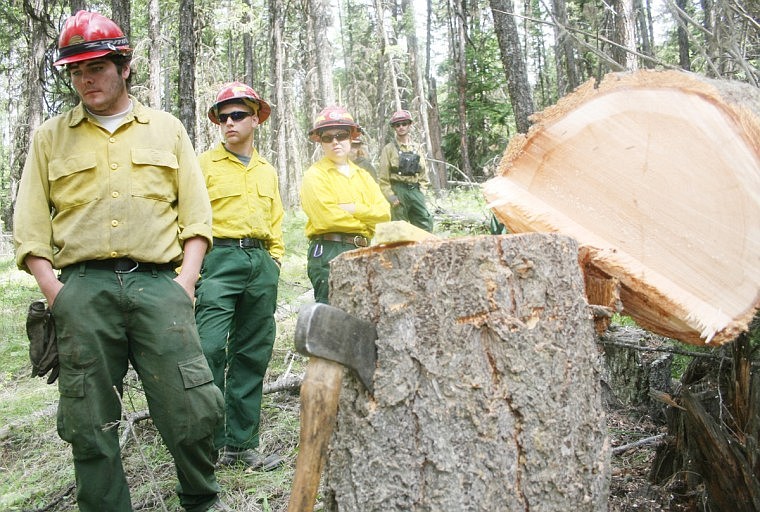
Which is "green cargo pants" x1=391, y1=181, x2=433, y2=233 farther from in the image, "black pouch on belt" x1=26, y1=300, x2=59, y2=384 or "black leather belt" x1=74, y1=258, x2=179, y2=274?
"black pouch on belt" x1=26, y1=300, x2=59, y2=384

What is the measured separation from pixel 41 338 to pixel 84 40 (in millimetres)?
1170

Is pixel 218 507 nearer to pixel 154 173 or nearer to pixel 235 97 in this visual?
pixel 154 173

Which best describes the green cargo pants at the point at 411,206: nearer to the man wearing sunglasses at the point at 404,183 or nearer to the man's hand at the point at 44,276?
the man wearing sunglasses at the point at 404,183

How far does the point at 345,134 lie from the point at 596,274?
2655 mm

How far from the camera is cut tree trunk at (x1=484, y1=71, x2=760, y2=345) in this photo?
1.84m

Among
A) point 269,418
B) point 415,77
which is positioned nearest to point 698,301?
point 269,418

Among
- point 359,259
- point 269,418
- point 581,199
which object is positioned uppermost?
point 581,199

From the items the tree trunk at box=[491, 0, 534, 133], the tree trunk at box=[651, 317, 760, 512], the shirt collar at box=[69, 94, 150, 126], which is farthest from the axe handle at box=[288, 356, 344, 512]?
the tree trunk at box=[491, 0, 534, 133]

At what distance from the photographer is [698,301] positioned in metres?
1.89

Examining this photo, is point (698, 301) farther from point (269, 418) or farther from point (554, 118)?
point (269, 418)

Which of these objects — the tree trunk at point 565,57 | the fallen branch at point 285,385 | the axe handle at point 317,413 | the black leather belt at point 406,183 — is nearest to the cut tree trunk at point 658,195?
the axe handle at point 317,413

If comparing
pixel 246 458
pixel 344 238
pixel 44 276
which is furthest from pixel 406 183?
pixel 44 276

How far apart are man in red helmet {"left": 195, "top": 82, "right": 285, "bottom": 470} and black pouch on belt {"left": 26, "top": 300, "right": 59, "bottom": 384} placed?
2.98 ft

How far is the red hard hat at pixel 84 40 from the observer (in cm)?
226
